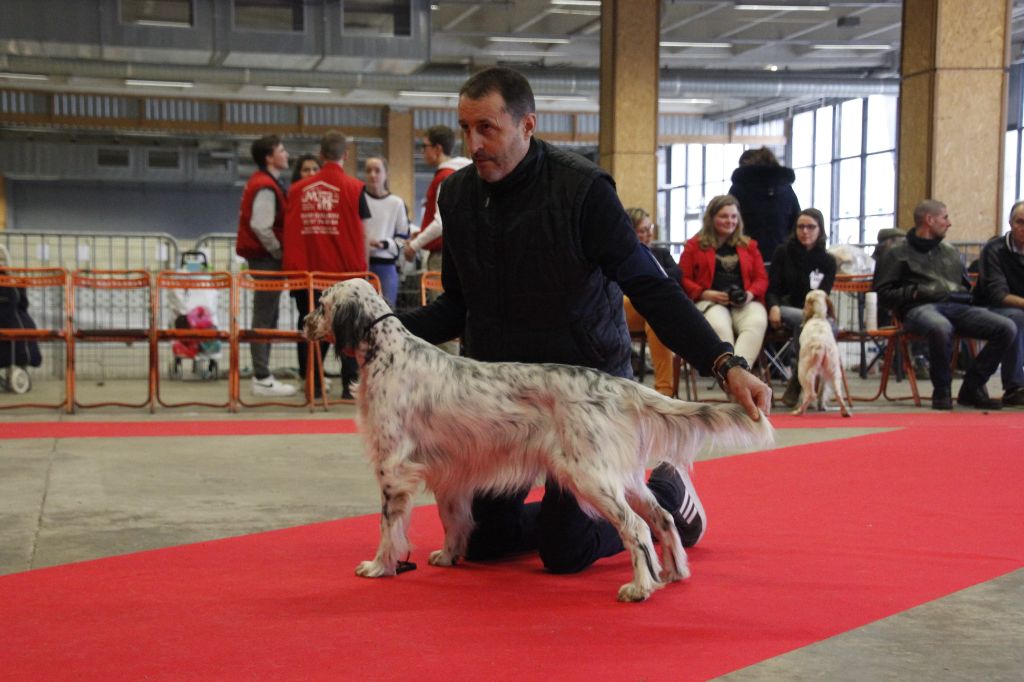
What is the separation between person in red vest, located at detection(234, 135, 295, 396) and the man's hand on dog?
Answer: 552cm

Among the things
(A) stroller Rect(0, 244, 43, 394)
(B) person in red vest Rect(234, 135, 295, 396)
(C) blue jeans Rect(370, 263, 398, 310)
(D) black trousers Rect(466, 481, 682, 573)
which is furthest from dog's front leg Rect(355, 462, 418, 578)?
(A) stroller Rect(0, 244, 43, 394)

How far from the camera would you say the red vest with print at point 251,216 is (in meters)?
7.81

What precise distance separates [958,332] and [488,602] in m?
5.96

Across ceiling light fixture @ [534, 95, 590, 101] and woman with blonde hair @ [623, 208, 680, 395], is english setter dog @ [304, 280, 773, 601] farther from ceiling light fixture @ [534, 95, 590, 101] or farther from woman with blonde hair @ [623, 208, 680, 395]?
ceiling light fixture @ [534, 95, 590, 101]

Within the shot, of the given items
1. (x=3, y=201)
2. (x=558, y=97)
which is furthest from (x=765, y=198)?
(x=3, y=201)

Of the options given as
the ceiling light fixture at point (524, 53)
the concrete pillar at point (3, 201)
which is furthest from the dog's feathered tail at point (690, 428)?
the concrete pillar at point (3, 201)

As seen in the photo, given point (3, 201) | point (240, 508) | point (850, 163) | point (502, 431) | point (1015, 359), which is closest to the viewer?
point (502, 431)

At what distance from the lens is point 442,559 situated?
314cm

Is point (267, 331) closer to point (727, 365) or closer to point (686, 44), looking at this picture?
point (727, 365)

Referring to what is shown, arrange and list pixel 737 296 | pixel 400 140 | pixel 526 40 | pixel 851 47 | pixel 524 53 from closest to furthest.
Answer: pixel 737 296 → pixel 526 40 → pixel 851 47 → pixel 524 53 → pixel 400 140

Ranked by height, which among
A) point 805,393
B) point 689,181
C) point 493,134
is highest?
point 689,181

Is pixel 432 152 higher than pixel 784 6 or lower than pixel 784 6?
lower

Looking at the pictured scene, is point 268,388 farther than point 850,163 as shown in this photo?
No

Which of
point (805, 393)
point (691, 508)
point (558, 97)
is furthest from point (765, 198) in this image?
point (558, 97)
